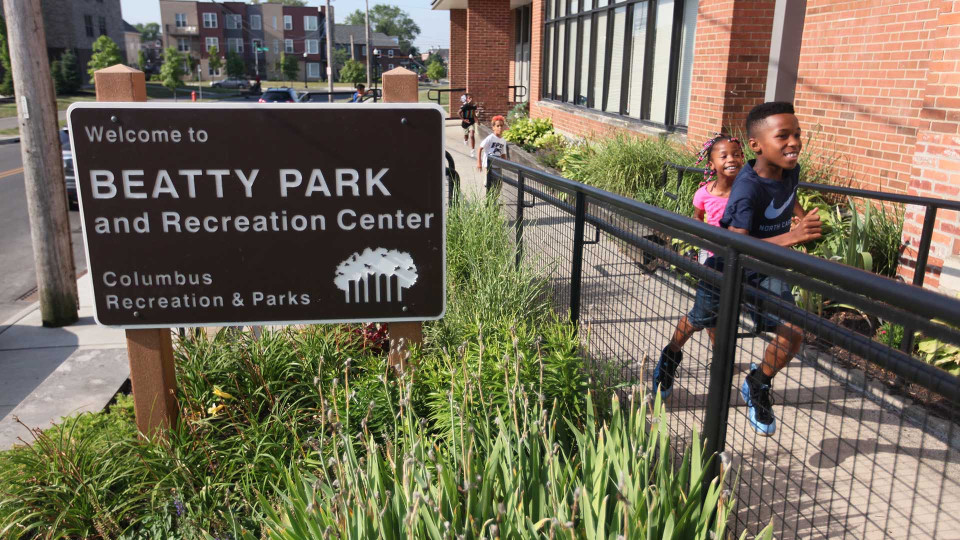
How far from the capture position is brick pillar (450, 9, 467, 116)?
3072cm

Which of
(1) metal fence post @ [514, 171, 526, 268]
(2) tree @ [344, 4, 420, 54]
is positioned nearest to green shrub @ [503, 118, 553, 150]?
(1) metal fence post @ [514, 171, 526, 268]

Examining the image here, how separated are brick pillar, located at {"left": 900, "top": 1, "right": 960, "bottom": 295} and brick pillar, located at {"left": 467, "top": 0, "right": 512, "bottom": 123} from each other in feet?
64.0

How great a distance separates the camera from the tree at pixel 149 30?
161 meters

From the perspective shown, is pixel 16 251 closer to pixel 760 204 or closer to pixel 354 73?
pixel 760 204

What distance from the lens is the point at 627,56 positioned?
1161 centimetres

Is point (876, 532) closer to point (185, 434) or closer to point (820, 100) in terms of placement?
point (185, 434)

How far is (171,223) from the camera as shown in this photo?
2.82 meters

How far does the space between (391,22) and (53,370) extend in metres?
177

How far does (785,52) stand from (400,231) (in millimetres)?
6474

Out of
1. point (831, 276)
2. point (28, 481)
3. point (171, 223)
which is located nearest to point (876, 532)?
point (831, 276)

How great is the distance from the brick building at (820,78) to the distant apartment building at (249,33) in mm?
93255

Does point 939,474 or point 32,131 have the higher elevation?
point 32,131

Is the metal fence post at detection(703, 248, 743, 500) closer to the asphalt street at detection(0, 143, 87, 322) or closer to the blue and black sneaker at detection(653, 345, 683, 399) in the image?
the blue and black sneaker at detection(653, 345, 683, 399)

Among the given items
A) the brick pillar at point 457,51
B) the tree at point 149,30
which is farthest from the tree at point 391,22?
the brick pillar at point 457,51
